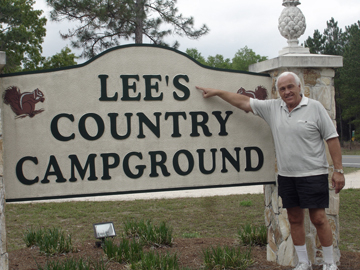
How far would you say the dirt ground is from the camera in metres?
4.31

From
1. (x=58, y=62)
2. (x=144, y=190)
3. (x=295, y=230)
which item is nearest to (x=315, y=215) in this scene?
(x=295, y=230)

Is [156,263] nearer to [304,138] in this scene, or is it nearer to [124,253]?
[124,253]

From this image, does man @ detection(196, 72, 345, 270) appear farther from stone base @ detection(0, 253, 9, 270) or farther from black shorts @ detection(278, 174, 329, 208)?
stone base @ detection(0, 253, 9, 270)

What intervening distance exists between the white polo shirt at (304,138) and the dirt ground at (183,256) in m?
1.26

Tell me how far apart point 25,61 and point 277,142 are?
76.7 ft

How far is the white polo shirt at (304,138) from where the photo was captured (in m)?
3.53

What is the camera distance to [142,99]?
4086mm

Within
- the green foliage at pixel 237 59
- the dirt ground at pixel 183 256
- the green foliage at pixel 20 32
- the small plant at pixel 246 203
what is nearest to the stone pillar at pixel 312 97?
the dirt ground at pixel 183 256

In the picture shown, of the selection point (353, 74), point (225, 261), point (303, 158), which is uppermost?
point (353, 74)

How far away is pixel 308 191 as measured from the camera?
3.51 m

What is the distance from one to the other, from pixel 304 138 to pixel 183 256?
201 centimetres

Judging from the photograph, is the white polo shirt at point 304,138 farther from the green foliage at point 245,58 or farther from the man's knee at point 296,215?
the green foliage at point 245,58

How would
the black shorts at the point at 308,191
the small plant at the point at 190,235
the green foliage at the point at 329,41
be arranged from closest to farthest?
the black shorts at the point at 308,191, the small plant at the point at 190,235, the green foliage at the point at 329,41

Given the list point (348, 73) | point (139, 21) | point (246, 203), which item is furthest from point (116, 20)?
point (348, 73)
